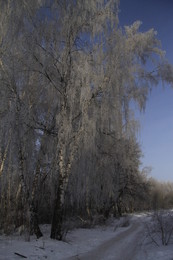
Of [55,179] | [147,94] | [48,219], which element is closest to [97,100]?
[147,94]

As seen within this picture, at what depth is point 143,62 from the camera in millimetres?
Result: 9734

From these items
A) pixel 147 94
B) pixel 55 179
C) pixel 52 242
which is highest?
pixel 147 94

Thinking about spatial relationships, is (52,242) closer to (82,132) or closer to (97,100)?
(82,132)

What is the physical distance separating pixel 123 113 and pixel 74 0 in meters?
4.33

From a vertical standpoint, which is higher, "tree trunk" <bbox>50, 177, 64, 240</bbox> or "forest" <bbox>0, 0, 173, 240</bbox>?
"forest" <bbox>0, 0, 173, 240</bbox>

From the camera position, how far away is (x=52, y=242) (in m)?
7.42

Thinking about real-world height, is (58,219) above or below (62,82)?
below

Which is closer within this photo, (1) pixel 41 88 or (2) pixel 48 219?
(1) pixel 41 88

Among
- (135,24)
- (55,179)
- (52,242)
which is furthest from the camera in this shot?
(55,179)

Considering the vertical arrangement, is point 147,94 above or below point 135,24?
below

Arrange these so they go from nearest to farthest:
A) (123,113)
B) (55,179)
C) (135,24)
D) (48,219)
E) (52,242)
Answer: (52,242) < (123,113) < (135,24) < (55,179) < (48,219)

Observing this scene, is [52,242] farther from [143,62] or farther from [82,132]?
[143,62]

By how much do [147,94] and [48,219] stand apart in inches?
399

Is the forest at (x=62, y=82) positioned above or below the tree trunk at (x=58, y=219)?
above
